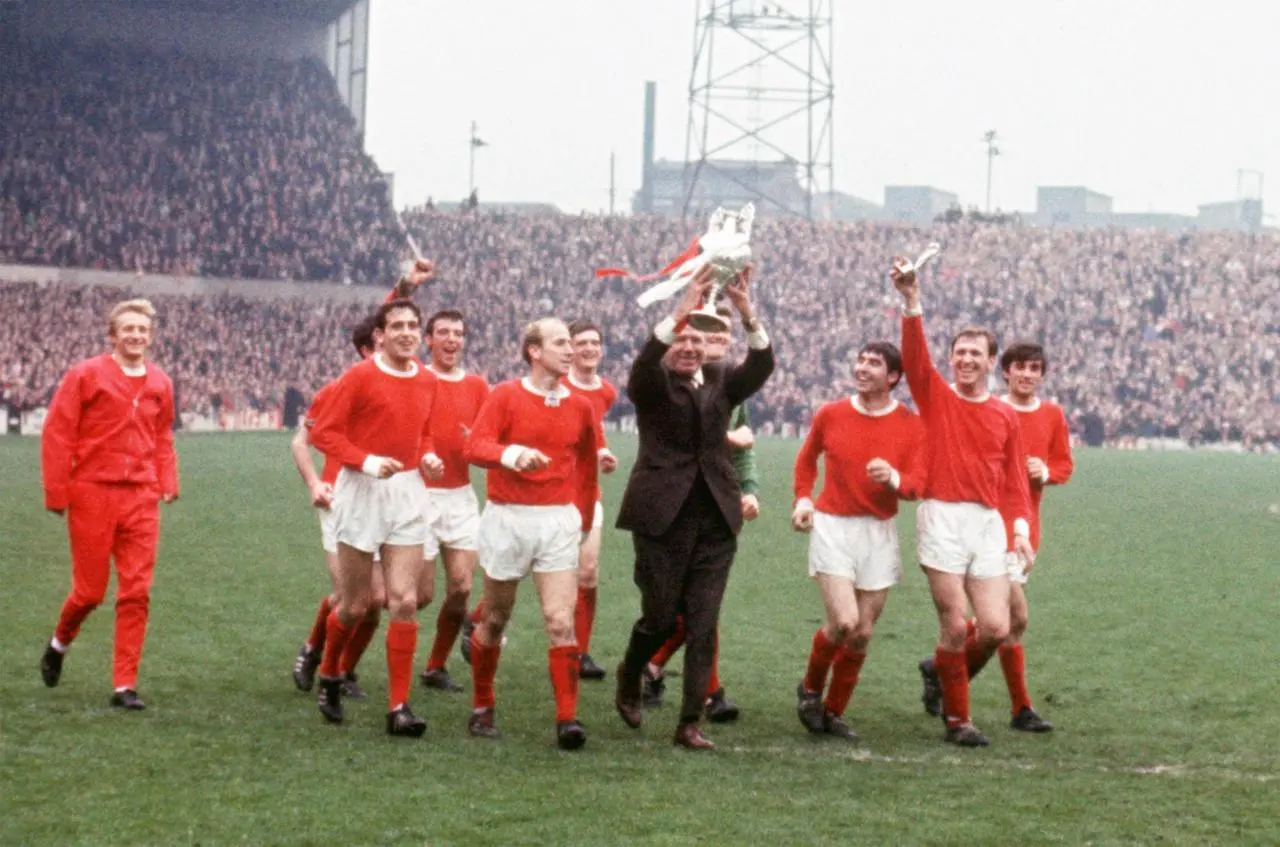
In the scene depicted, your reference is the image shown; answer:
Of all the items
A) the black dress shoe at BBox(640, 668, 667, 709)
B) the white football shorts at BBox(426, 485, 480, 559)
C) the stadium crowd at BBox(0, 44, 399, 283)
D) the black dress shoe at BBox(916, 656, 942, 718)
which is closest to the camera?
the black dress shoe at BBox(916, 656, 942, 718)

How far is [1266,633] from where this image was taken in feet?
40.2

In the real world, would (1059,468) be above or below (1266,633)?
above

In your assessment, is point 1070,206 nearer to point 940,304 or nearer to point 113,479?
point 940,304

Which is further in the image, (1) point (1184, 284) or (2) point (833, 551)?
(1) point (1184, 284)

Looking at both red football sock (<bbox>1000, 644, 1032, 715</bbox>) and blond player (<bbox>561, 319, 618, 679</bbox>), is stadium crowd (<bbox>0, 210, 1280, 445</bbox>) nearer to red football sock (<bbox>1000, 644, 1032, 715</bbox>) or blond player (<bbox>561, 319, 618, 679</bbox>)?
blond player (<bbox>561, 319, 618, 679</bbox>)

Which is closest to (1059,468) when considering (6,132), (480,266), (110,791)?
(110,791)

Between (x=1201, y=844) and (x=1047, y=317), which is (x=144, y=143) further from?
(x=1201, y=844)

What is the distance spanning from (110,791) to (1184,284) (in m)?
49.4

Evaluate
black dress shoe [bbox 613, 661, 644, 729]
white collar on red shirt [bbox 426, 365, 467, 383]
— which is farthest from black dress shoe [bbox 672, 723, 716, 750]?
white collar on red shirt [bbox 426, 365, 467, 383]

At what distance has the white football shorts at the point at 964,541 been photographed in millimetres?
8242

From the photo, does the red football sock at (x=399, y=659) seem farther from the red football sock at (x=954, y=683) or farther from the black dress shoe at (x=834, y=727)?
the red football sock at (x=954, y=683)

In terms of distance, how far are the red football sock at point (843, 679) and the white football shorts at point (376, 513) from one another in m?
2.00

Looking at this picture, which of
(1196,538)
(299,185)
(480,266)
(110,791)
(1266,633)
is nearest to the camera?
(110,791)

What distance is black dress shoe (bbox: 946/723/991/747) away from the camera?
8.21 meters
